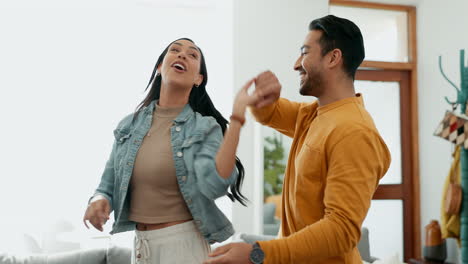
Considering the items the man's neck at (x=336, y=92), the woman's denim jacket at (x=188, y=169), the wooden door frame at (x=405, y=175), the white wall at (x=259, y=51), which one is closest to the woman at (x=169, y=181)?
the woman's denim jacket at (x=188, y=169)

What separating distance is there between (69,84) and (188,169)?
3566 mm

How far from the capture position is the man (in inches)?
50.3

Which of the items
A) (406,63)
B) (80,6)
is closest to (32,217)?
(80,6)

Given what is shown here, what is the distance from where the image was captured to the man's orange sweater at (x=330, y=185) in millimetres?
1276

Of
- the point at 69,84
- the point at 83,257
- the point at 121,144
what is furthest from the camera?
the point at 69,84

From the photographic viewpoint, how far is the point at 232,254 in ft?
4.12

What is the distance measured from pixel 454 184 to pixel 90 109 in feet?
10.6

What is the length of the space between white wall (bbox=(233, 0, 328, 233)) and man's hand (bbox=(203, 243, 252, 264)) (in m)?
2.69

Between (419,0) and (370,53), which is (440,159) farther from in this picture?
(419,0)

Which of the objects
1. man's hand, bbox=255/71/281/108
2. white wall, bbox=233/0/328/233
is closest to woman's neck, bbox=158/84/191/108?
man's hand, bbox=255/71/281/108

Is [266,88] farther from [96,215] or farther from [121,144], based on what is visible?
[96,215]

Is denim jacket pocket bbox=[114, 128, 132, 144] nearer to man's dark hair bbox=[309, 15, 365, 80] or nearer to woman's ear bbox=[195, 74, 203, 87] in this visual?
woman's ear bbox=[195, 74, 203, 87]

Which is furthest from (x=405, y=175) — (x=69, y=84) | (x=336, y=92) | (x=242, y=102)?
(x=242, y=102)

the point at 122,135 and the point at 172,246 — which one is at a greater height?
the point at 122,135
